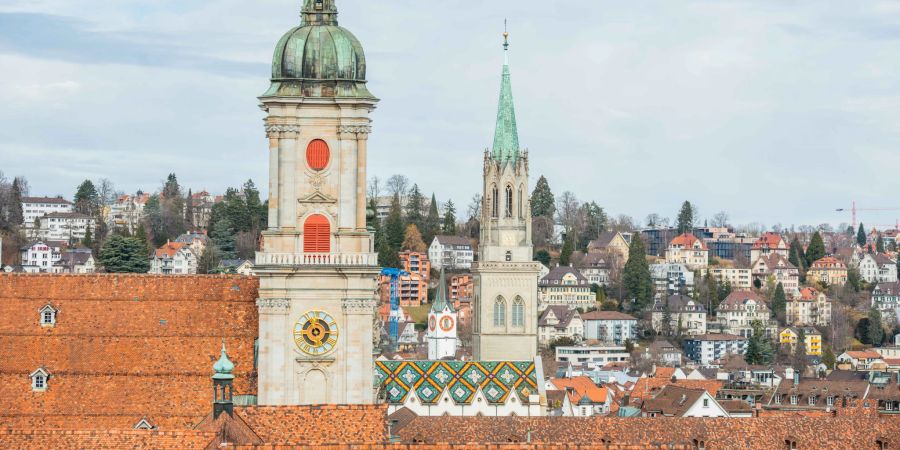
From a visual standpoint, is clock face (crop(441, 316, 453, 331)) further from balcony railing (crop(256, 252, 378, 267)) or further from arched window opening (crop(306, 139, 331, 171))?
balcony railing (crop(256, 252, 378, 267))

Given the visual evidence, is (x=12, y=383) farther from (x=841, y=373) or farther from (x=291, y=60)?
(x=841, y=373)

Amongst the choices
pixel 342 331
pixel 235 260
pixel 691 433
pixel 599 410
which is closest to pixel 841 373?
pixel 599 410

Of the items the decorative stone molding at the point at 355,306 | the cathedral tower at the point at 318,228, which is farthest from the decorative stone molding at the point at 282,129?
the decorative stone molding at the point at 355,306

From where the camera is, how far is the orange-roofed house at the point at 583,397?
130m

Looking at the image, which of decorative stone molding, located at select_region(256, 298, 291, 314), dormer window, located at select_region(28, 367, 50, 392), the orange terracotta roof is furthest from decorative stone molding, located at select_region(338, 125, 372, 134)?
the orange terracotta roof

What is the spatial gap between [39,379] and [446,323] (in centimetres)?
10430

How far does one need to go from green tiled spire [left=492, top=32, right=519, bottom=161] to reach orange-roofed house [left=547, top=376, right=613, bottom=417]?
1618 centimetres

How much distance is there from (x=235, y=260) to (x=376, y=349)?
124 metres

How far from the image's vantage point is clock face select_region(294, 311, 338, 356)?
6962cm

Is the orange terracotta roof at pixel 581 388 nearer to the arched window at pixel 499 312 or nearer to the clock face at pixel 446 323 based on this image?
the clock face at pixel 446 323

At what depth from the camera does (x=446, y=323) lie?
169 meters

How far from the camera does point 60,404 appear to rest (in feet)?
215

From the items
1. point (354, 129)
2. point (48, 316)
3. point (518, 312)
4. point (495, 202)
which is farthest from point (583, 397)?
point (48, 316)

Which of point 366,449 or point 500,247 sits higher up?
point 500,247
